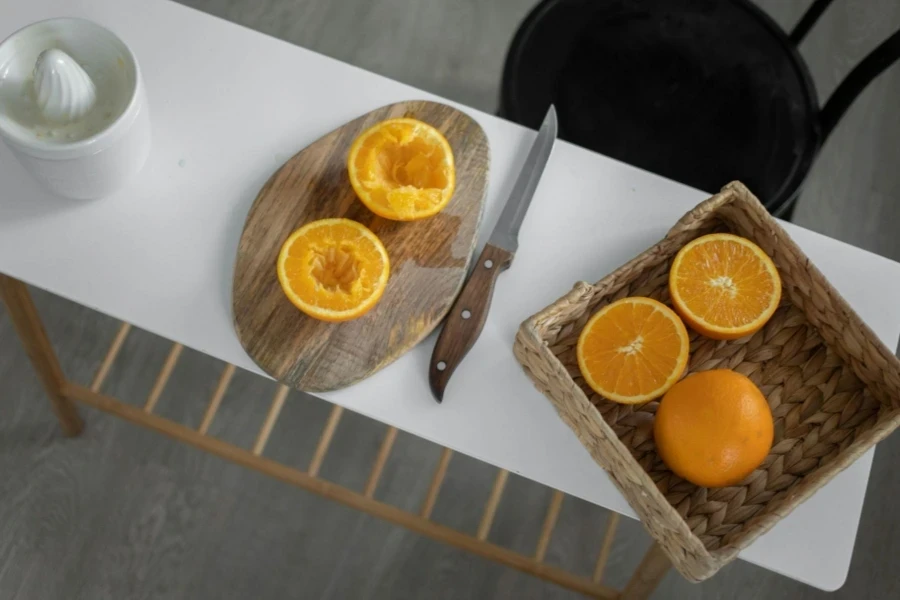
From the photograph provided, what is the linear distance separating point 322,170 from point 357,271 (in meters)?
0.14

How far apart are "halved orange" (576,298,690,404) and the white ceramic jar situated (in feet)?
1.61

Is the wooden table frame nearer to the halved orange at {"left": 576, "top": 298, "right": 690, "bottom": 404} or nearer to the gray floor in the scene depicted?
the gray floor

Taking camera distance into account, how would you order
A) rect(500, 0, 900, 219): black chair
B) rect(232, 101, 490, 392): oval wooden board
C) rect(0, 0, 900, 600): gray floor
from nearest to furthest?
rect(232, 101, 490, 392): oval wooden board
rect(500, 0, 900, 219): black chair
rect(0, 0, 900, 600): gray floor

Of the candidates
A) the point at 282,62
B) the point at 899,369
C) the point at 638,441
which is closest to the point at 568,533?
the point at 638,441

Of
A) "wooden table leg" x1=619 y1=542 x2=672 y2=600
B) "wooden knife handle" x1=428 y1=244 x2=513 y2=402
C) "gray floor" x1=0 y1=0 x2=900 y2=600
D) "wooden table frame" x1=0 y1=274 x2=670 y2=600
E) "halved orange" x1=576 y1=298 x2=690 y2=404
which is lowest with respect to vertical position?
"gray floor" x1=0 y1=0 x2=900 y2=600

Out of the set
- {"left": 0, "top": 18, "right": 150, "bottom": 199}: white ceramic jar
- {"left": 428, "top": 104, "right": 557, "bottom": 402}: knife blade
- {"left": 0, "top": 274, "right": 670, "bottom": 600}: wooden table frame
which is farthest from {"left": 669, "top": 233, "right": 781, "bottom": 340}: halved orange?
{"left": 0, "top": 18, "right": 150, "bottom": 199}: white ceramic jar

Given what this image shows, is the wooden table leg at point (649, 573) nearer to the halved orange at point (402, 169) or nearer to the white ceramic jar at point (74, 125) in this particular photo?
the halved orange at point (402, 169)

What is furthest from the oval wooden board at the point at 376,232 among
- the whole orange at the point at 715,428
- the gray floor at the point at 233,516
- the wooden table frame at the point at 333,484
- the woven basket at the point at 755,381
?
the gray floor at the point at 233,516

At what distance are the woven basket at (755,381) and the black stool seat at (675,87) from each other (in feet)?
0.90

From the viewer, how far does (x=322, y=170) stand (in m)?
0.95

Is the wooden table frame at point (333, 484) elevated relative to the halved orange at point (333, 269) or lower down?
lower down

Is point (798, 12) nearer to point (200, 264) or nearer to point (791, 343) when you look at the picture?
point (791, 343)

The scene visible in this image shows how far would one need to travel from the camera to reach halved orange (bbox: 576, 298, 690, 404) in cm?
83

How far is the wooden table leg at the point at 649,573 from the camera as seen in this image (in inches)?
40.4
